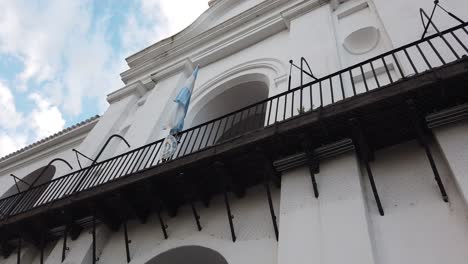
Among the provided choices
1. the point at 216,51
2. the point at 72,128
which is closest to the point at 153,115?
the point at 216,51

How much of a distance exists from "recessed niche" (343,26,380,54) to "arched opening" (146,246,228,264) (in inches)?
194

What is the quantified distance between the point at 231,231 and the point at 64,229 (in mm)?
3265

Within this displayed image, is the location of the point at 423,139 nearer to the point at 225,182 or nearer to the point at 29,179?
the point at 225,182

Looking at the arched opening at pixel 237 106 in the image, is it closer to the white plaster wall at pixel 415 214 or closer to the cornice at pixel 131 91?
the cornice at pixel 131 91

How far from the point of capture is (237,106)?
35.3 ft

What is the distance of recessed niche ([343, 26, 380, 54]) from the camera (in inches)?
311

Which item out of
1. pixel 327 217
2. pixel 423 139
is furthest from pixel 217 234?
pixel 423 139

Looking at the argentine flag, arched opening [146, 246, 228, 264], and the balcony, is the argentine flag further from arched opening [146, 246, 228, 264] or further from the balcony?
arched opening [146, 246, 228, 264]

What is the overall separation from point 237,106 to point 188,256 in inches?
220

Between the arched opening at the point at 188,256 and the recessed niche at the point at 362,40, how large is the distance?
4.92 meters

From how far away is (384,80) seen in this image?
6.43 m

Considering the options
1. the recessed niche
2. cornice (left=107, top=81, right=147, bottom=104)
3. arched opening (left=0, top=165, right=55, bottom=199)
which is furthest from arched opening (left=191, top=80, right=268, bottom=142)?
arched opening (left=0, top=165, right=55, bottom=199)

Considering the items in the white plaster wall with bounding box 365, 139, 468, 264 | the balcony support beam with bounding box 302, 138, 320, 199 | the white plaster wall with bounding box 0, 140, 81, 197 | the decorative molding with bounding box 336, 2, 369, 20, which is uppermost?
the decorative molding with bounding box 336, 2, 369, 20

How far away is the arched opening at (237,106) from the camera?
9.93 m
